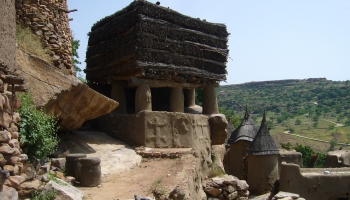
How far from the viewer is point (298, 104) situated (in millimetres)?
82312

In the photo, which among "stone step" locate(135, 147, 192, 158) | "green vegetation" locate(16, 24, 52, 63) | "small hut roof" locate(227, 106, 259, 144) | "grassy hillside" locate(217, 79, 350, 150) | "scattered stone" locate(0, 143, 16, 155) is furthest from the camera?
"grassy hillside" locate(217, 79, 350, 150)

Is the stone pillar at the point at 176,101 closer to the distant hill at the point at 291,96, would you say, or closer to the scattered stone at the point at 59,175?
the scattered stone at the point at 59,175

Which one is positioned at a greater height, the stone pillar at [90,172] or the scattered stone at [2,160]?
the scattered stone at [2,160]

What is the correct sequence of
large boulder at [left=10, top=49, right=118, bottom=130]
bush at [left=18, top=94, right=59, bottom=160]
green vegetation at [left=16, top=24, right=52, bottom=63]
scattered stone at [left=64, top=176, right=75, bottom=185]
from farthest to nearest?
green vegetation at [left=16, top=24, right=52, bottom=63]
large boulder at [left=10, top=49, right=118, bottom=130]
scattered stone at [left=64, top=176, right=75, bottom=185]
bush at [left=18, top=94, right=59, bottom=160]

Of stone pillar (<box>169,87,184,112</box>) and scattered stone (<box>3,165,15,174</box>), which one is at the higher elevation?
stone pillar (<box>169,87,184,112</box>)

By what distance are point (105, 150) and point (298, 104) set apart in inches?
2974

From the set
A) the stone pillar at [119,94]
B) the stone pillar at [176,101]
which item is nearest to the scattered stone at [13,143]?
the stone pillar at [119,94]

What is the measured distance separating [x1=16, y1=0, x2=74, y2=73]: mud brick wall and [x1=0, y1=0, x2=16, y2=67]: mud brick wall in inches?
152

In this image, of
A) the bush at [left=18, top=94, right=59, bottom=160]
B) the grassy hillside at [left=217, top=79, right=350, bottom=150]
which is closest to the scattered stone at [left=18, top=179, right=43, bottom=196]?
the bush at [left=18, top=94, right=59, bottom=160]

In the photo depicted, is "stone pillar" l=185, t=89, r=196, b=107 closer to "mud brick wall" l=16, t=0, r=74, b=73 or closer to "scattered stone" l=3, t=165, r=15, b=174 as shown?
"mud brick wall" l=16, t=0, r=74, b=73

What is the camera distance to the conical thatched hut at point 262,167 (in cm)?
1800

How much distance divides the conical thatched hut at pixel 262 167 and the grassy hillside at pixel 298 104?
35290 mm

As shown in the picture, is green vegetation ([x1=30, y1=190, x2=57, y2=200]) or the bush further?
the bush

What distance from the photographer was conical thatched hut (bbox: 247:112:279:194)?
18000 millimetres
